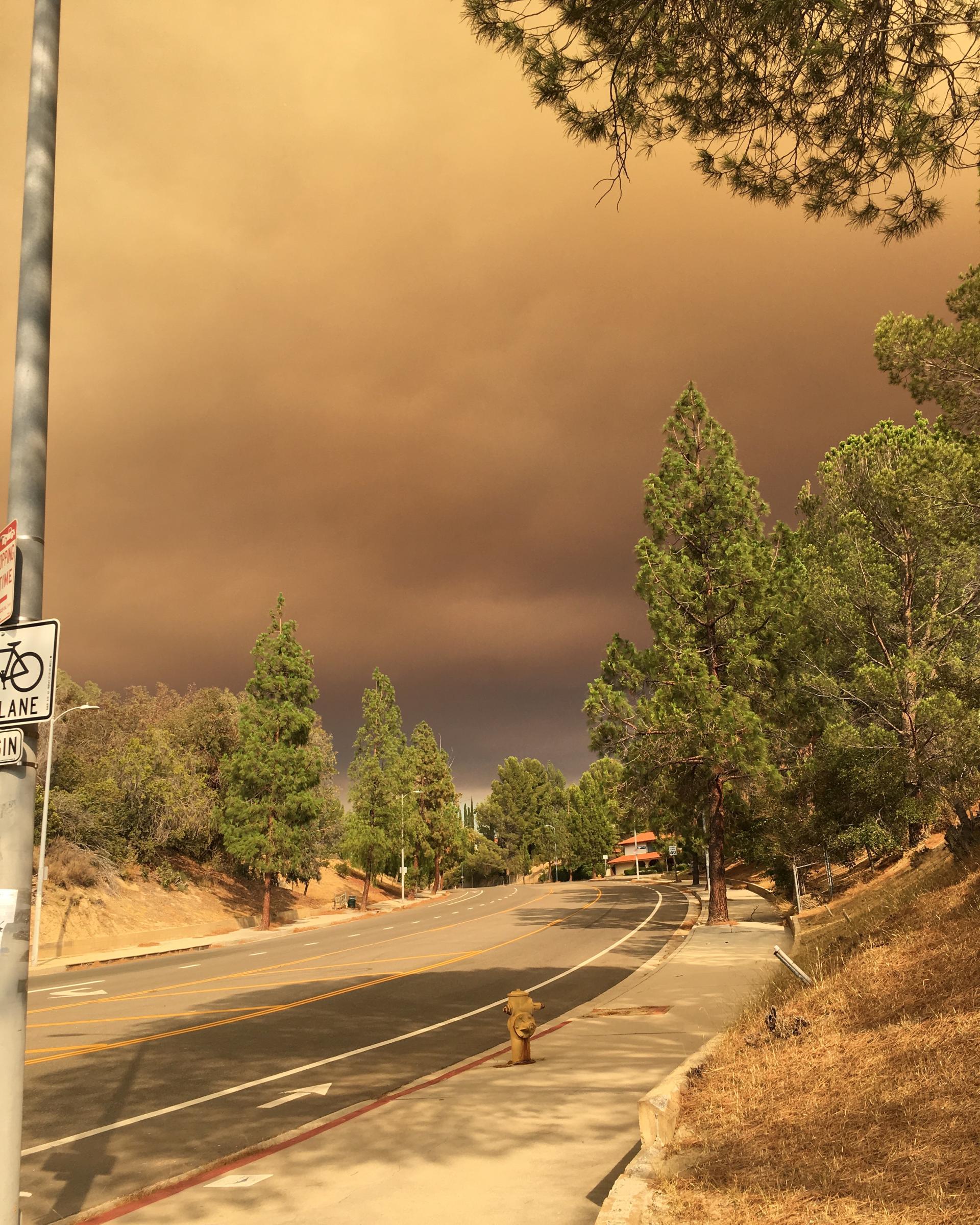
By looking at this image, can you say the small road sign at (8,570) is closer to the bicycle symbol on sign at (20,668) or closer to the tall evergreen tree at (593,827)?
the bicycle symbol on sign at (20,668)

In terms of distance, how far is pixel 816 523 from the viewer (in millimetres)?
29359

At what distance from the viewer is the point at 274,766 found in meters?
41.8

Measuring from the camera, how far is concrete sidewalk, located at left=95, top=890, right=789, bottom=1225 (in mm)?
5992

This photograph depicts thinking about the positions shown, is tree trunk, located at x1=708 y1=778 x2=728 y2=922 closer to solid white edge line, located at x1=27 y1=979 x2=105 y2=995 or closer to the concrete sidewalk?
the concrete sidewalk

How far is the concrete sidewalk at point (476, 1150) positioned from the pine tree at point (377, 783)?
49184mm

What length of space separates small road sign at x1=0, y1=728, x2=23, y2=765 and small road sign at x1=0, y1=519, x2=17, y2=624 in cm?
64

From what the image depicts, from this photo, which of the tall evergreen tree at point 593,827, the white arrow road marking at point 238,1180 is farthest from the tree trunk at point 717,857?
the tall evergreen tree at point 593,827

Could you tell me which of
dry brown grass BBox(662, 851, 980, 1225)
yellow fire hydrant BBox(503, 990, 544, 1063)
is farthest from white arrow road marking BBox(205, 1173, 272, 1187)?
yellow fire hydrant BBox(503, 990, 544, 1063)

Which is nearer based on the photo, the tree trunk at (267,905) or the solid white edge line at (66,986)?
the solid white edge line at (66,986)

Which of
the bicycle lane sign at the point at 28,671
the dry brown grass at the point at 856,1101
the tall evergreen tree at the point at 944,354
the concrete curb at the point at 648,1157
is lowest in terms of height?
the concrete curb at the point at 648,1157

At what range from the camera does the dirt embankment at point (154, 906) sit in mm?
35281

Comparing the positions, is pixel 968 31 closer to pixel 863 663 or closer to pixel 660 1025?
pixel 660 1025

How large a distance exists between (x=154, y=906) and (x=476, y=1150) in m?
38.3

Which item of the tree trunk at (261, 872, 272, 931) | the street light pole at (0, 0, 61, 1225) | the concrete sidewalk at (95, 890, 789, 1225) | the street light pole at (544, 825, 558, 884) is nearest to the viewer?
the street light pole at (0, 0, 61, 1225)
